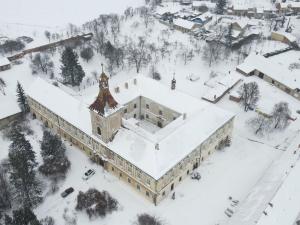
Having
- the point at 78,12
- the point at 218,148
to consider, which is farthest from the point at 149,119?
the point at 78,12

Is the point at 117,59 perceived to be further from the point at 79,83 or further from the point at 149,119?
the point at 149,119

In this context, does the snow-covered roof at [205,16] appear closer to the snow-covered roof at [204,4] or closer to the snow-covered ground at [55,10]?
the snow-covered roof at [204,4]

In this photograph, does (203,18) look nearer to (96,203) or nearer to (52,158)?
(52,158)

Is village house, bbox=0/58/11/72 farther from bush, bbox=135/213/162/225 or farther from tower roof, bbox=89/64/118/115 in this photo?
bush, bbox=135/213/162/225

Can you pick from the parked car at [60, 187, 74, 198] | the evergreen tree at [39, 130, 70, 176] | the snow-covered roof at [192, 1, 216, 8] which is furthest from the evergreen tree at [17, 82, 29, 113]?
the snow-covered roof at [192, 1, 216, 8]

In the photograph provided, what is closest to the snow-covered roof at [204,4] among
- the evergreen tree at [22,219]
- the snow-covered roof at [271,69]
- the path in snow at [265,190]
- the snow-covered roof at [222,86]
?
the snow-covered roof at [271,69]

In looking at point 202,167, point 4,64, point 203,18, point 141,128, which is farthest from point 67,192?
point 203,18
